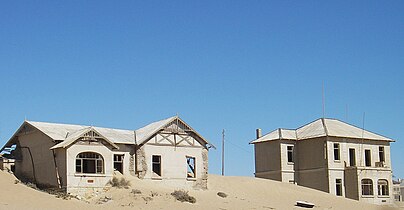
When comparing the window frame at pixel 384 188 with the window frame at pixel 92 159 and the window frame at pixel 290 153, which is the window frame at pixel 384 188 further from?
the window frame at pixel 92 159

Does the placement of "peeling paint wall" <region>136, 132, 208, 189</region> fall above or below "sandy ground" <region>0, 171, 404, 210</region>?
above

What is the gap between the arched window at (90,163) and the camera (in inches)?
1661

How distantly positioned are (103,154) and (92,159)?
2.61 ft

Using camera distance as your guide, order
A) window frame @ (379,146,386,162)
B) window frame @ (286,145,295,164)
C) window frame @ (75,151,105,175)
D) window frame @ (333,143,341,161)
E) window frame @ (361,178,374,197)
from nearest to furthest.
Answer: window frame @ (75,151,105,175) → window frame @ (361,178,374,197) → window frame @ (333,143,341,161) → window frame @ (286,145,295,164) → window frame @ (379,146,386,162)

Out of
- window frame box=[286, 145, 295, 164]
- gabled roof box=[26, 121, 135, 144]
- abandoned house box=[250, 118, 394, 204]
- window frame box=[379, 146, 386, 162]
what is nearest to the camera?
gabled roof box=[26, 121, 135, 144]

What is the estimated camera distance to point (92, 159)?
42750 millimetres

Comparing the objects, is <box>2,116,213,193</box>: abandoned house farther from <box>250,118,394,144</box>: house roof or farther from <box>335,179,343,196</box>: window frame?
<box>335,179,343,196</box>: window frame

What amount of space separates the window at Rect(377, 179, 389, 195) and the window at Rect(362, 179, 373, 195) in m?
1.19

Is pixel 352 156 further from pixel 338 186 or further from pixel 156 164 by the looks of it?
pixel 156 164

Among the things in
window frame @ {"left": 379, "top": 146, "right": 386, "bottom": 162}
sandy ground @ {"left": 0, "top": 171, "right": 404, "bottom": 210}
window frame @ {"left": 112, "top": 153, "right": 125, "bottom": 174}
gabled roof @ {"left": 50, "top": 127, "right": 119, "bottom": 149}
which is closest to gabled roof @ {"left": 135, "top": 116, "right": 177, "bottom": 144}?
window frame @ {"left": 112, "top": 153, "right": 125, "bottom": 174}

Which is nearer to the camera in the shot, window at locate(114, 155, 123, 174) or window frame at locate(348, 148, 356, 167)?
window at locate(114, 155, 123, 174)

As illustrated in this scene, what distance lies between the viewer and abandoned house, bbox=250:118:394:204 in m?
57.4

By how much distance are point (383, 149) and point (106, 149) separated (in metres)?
30.2

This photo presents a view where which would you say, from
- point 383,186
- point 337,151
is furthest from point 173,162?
point 383,186
